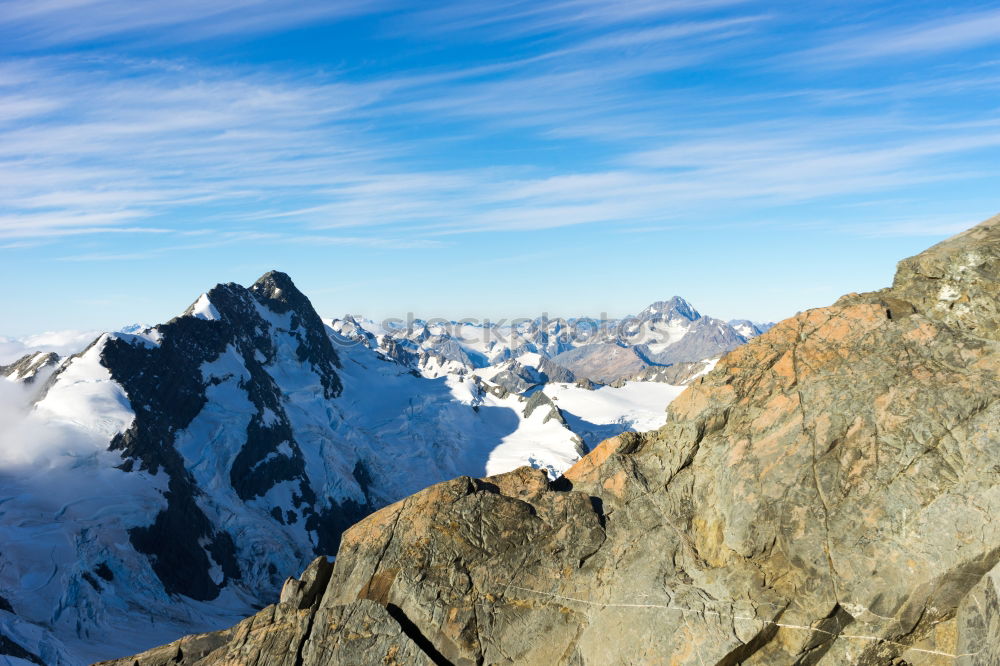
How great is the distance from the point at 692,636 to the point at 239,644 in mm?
19570

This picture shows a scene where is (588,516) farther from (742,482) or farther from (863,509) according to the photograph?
(863,509)

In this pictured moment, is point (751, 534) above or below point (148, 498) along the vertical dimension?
above

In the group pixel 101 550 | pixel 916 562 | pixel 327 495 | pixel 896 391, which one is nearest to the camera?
pixel 916 562

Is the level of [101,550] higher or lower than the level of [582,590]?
lower

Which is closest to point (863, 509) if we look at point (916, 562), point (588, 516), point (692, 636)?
point (916, 562)

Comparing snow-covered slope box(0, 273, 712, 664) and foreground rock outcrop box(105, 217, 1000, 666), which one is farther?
snow-covered slope box(0, 273, 712, 664)

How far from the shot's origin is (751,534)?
85.5 ft

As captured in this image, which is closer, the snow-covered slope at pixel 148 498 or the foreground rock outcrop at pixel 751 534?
the foreground rock outcrop at pixel 751 534

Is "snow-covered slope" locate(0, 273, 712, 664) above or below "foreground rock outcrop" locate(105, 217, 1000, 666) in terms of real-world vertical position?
below

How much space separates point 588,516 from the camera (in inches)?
1184

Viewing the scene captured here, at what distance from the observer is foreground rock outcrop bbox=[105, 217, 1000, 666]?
76.5 feet

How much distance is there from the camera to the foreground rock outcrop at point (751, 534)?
918 inches

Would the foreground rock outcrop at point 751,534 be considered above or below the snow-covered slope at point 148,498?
above

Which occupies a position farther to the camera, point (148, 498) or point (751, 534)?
point (148, 498)
